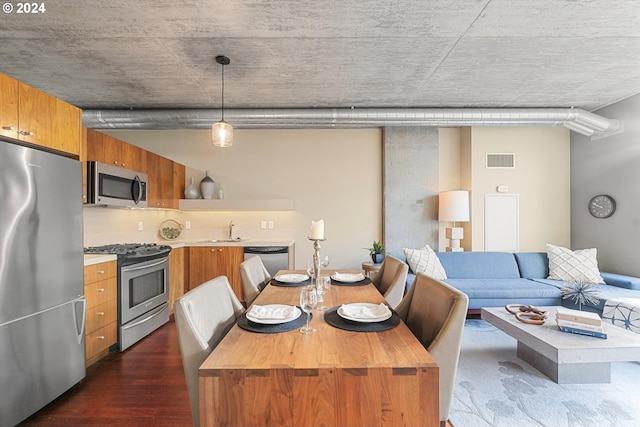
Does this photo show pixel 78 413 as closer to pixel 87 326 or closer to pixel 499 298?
pixel 87 326

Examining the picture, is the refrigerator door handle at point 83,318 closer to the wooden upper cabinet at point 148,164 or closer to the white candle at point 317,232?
the wooden upper cabinet at point 148,164

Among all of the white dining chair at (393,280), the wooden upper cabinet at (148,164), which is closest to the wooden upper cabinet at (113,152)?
the wooden upper cabinet at (148,164)

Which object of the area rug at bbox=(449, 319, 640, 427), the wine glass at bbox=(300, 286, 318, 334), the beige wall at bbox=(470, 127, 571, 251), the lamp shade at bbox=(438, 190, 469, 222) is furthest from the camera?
the beige wall at bbox=(470, 127, 571, 251)

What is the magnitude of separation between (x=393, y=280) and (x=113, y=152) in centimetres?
310

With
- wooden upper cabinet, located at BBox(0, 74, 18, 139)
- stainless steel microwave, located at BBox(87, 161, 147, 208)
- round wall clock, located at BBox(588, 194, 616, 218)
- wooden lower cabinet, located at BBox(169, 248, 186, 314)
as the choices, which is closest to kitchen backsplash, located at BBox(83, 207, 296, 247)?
wooden lower cabinet, located at BBox(169, 248, 186, 314)

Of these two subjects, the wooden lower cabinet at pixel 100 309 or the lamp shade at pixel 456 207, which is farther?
the lamp shade at pixel 456 207

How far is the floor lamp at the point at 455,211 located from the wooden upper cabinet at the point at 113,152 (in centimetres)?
420

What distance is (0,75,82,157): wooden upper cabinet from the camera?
175 centimetres

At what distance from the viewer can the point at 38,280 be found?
6.01ft

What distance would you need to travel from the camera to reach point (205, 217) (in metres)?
4.73

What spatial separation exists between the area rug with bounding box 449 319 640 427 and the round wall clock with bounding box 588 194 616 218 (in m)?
2.42

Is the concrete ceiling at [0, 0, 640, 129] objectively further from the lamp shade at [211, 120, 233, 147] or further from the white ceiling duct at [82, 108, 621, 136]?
the lamp shade at [211, 120, 233, 147]

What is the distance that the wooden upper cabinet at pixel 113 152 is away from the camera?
2.80 meters

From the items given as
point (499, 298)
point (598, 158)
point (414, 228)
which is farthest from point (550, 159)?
point (499, 298)
